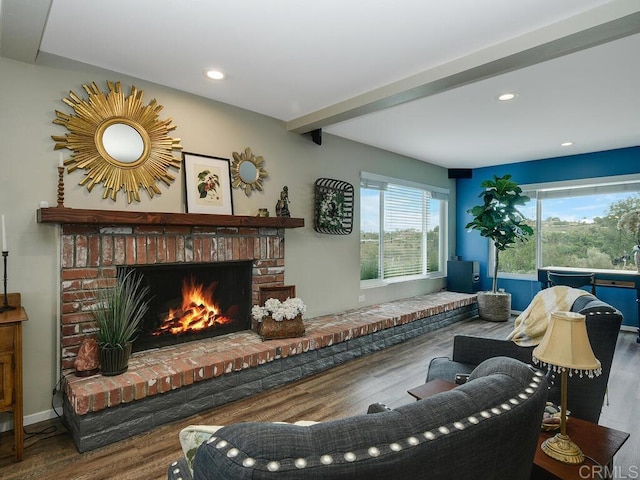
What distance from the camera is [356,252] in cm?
482

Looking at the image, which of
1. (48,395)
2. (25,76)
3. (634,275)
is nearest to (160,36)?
(25,76)

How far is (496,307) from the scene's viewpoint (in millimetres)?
5664

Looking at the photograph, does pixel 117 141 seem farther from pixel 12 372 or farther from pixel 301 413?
pixel 301 413

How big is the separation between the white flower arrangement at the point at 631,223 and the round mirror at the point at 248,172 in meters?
4.65

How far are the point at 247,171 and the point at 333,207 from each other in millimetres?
1146

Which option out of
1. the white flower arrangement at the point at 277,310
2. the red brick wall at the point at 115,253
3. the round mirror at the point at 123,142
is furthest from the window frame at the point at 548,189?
the round mirror at the point at 123,142

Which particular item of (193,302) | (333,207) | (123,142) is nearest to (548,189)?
(333,207)

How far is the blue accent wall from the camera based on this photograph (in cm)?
513

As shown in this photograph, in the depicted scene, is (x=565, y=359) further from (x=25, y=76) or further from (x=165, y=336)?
(x=25, y=76)

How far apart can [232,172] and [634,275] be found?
16.1 feet

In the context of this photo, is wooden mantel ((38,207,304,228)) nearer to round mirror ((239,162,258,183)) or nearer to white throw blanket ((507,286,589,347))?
round mirror ((239,162,258,183))

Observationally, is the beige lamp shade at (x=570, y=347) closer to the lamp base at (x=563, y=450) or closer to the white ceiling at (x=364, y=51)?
the lamp base at (x=563, y=450)

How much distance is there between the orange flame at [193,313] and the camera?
10.5 ft

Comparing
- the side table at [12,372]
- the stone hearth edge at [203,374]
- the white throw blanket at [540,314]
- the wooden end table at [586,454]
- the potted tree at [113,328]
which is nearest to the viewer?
the wooden end table at [586,454]
